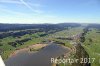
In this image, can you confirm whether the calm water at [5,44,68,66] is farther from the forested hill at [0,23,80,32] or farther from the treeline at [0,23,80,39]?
the forested hill at [0,23,80,32]

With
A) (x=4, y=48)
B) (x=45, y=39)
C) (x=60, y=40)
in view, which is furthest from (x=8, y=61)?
(x=60, y=40)

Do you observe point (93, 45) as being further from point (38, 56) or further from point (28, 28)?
point (28, 28)

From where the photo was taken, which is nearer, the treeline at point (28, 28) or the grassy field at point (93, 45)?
the grassy field at point (93, 45)

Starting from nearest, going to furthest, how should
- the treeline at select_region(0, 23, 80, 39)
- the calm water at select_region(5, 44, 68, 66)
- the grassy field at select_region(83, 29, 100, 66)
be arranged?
the grassy field at select_region(83, 29, 100, 66)
the calm water at select_region(5, 44, 68, 66)
the treeline at select_region(0, 23, 80, 39)

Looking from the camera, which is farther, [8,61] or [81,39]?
[81,39]

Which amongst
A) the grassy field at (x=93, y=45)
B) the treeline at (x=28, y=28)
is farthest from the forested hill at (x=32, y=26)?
the grassy field at (x=93, y=45)

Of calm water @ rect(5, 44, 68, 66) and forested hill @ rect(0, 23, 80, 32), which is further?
forested hill @ rect(0, 23, 80, 32)

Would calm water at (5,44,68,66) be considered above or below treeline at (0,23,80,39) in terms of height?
below

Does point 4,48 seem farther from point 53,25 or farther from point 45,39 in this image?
point 53,25

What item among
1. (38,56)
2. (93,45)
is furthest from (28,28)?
(93,45)

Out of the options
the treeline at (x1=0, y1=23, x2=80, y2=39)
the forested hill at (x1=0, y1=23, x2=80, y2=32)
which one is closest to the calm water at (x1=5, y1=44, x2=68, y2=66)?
the treeline at (x1=0, y1=23, x2=80, y2=39)

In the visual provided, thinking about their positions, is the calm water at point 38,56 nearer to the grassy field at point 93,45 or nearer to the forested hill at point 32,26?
the grassy field at point 93,45
